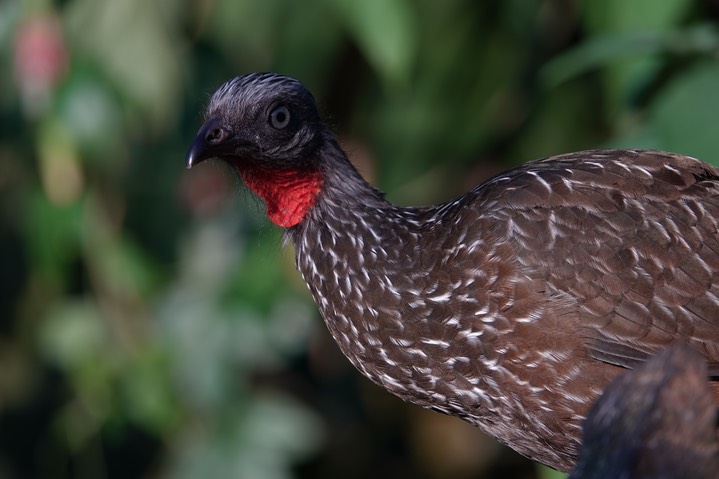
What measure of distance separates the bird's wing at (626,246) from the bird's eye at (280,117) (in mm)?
564

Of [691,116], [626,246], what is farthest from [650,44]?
[626,246]

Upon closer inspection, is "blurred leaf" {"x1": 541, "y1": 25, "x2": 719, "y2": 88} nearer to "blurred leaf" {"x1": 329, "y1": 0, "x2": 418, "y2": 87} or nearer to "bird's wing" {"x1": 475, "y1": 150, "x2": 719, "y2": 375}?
"bird's wing" {"x1": 475, "y1": 150, "x2": 719, "y2": 375}

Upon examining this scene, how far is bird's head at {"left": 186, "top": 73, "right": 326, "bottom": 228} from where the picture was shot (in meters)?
3.16

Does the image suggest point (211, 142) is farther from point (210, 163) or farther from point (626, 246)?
point (210, 163)

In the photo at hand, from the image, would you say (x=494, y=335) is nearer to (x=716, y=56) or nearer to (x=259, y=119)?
(x=259, y=119)

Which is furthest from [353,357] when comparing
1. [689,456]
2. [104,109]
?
[104,109]

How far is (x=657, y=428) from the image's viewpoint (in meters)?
1.92

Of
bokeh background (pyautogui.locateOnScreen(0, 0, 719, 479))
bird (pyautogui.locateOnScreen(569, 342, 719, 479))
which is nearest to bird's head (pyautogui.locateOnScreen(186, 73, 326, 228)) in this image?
bokeh background (pyautogui.locateOnScreen(0, 0, 719, 479))

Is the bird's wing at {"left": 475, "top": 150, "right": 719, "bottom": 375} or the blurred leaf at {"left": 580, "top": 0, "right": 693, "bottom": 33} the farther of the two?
the blurred leaf at {"left": 580, "top": 0, "right": 693, "bottom": 33}

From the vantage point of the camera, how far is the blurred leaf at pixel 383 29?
13.9 feet

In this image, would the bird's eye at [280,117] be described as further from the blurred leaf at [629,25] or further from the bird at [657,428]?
the bird at [657,428]

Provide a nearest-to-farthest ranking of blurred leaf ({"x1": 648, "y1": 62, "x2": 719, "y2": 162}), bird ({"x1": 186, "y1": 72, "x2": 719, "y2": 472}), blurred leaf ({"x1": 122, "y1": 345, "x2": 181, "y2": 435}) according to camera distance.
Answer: bird ({"x1": 186, "y1": 72, "x2": 719, "y2": 472}) → blurred leaf ({"x1": 648, "y1": 62, "x2": 719, "y2": 162}) → blurred leaf ({"x1": 122, "y1": 345, "x2": 181, "y2": 435})

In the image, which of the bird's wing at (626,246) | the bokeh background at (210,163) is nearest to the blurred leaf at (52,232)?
the bokeh background at (210,163)

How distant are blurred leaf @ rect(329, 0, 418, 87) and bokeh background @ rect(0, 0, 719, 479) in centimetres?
3
